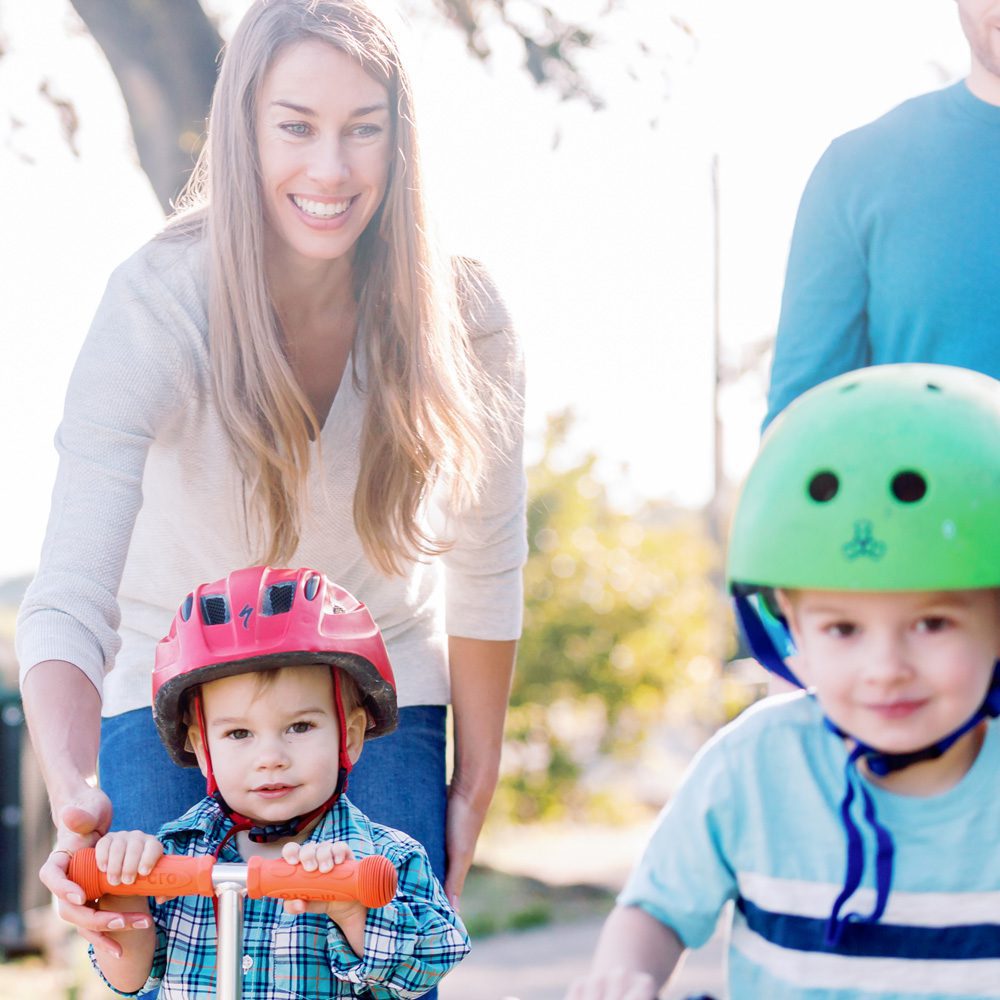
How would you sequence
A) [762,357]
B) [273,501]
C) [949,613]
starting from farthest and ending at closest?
[762,357], [273,501], [949,613]

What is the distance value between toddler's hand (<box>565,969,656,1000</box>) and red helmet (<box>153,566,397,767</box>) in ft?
3.01

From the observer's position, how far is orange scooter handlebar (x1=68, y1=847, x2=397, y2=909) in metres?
2.53

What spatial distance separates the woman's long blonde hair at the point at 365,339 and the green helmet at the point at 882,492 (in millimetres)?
1123

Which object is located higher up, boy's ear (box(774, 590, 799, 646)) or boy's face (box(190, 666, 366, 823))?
boy's ear (box(774, 590, 799, 646))

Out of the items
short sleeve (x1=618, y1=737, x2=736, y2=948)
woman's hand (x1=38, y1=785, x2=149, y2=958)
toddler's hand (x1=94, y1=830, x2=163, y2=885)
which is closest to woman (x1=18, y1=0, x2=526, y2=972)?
woman's hand (x1=38, y1=785, x2=149, y2=958)

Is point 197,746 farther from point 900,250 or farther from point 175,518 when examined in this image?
point 900,250

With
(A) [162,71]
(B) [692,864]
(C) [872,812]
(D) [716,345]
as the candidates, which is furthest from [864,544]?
(D) [716,345]

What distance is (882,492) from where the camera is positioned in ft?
7.75

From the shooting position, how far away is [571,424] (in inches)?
619

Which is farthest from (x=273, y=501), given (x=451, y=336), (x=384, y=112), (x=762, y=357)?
(x=762, y=357)

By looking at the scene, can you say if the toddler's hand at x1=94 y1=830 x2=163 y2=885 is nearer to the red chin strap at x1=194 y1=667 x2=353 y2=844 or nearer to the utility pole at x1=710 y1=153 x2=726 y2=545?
the red chin strap at x1=194 y1=667 x2=353 y2=844

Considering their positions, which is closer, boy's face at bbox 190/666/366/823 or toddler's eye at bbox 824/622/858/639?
toddler's eye at bbox 824/622/858/639

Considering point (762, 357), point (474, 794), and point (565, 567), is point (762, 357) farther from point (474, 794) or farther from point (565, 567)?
point (474, 794)

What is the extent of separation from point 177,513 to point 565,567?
477 inches
